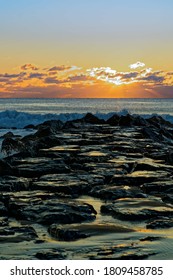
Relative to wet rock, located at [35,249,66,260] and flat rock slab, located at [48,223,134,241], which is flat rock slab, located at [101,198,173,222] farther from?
wet rock, located at [35,249,66,260]

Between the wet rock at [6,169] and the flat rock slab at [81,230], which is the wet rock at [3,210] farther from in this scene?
the wet rock at [6,169]

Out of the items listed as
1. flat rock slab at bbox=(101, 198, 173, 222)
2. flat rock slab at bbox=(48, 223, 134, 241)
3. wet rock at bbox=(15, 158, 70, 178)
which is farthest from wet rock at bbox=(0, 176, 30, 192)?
flat rock slab at bbox=(48, 223, 134, 241)

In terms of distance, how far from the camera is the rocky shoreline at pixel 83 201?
4930 mm

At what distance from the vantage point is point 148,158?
10.2m

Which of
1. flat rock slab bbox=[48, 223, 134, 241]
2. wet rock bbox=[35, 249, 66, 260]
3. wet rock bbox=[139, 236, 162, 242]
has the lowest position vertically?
wet rock bbox=[35, 249, 66, 260]

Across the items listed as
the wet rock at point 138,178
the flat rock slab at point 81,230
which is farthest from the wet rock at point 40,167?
the flat rock slab at point 81,230

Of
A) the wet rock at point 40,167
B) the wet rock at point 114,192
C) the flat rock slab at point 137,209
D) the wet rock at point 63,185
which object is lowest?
the flat rock slab at point 137,209

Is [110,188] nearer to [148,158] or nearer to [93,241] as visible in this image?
[93,241]

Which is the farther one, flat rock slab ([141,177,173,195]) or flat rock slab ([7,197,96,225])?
flat rock slab ([141,177,173,195])

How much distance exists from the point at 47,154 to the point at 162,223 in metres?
4.84

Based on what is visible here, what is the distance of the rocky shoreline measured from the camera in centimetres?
493

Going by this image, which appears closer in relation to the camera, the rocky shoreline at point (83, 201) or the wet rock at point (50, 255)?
the wet rock at point (50, 255)

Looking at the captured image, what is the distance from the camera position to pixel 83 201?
6.67m
